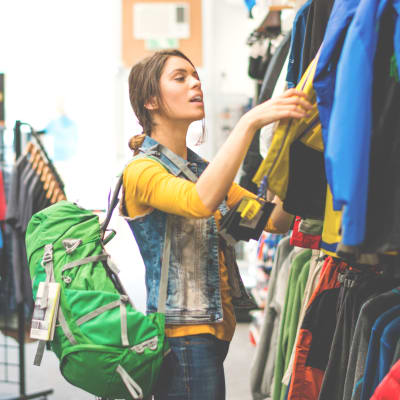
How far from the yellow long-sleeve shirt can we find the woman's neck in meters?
0.18

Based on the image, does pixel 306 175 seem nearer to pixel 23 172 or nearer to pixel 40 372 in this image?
pixel 23 172

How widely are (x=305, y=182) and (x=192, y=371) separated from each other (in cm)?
60

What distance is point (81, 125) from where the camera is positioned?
238 inches

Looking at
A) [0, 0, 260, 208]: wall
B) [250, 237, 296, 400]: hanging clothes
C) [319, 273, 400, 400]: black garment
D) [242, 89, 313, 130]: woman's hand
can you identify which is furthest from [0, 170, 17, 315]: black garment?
[242, 89, 313, 130]: woman's hand

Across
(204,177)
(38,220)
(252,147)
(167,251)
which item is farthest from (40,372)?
(204,177)

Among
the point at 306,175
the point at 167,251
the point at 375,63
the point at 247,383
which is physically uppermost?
the point at 375,63

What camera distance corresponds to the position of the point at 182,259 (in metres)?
1.48

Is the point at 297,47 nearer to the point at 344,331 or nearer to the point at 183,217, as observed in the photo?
the point at 183,217

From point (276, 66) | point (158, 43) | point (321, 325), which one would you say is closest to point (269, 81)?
point (276, 66)

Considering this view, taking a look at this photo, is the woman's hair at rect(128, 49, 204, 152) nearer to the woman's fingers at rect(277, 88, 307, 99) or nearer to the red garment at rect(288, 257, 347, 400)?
the woman's fingers at rect(277, 88, 307, 99)

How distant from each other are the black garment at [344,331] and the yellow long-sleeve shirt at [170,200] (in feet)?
1.15

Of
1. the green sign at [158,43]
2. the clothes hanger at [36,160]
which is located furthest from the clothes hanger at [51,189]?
the green sign at [158,43]

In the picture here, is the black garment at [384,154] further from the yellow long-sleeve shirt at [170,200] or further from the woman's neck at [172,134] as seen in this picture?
the woman's neck at [172,134]

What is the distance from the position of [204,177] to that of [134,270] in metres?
2.22
